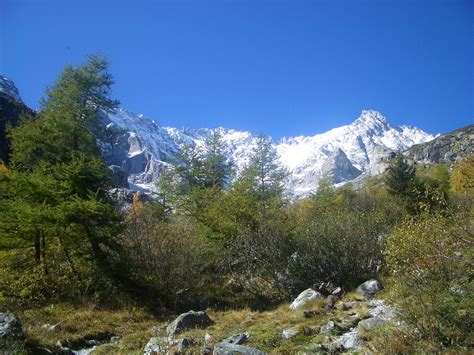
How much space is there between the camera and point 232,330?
1088cm

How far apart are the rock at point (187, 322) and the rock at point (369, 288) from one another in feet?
17.4

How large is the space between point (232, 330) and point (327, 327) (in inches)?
113

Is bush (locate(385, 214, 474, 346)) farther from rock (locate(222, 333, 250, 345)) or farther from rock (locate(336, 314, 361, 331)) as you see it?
rock (locate(222, 333, 250, 345))

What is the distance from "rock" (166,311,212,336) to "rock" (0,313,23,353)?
12.5 ft

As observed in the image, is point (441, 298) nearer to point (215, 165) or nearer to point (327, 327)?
point (327, 327)

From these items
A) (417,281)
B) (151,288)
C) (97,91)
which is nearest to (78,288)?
(151,288)

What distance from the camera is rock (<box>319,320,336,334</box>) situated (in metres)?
9.19

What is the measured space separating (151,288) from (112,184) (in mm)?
5541

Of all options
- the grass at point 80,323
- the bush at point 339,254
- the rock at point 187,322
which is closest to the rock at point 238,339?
the rock at point 187,322

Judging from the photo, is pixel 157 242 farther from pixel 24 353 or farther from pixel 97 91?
pixel 97 91

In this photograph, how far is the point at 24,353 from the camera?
7.63 meters

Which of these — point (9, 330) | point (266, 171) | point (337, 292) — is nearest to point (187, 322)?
point (9, 330)

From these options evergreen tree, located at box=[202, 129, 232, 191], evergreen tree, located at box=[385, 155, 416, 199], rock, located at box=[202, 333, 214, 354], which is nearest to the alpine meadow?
rock, located at box=[202, 333, 214, 354]

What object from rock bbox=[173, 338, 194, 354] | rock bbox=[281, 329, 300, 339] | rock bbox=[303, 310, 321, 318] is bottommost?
rock bbox=[303, 310, 321, 318]
